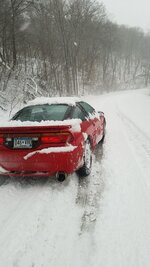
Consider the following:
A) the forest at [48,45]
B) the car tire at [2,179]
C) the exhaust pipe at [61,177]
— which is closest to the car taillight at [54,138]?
the exhaust pipe at [61,177]

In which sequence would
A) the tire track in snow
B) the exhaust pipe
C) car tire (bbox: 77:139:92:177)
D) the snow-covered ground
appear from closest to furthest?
the snow-covered ground → the tire track in snow → the exhaust pipe → car tire (bbox: 77:139:92:177)

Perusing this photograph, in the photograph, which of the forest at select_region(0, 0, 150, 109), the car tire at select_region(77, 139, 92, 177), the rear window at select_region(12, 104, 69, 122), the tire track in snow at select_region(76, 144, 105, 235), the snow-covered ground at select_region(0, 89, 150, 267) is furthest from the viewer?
the forest at select_region(0, 0, 150, 109)

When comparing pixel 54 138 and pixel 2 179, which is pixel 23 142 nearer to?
pixel 54 138

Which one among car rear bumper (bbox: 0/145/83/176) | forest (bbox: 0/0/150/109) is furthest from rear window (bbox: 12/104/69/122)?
forest (bbox: 0/0/150/109)

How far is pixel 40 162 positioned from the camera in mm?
4309

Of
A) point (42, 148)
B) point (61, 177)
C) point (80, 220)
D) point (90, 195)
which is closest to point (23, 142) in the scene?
point (42, 148)

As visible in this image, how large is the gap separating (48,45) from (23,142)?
25.9m

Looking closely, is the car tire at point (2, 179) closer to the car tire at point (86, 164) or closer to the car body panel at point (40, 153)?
the car body panel at point (40, 153)

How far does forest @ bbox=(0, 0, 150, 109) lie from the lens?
1949 centimetres

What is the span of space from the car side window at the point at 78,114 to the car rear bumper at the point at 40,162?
865 millimetres

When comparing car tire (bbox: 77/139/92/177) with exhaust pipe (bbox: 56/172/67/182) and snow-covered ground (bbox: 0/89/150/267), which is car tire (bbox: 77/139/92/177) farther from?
exhaust pipe (bbox: 56/172/67/182)

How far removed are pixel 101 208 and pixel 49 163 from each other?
110 centimetres

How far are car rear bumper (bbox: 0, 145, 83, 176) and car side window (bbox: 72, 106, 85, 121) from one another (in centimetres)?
86

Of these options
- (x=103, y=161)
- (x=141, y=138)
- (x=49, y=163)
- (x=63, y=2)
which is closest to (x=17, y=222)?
(x=49, y=163)
